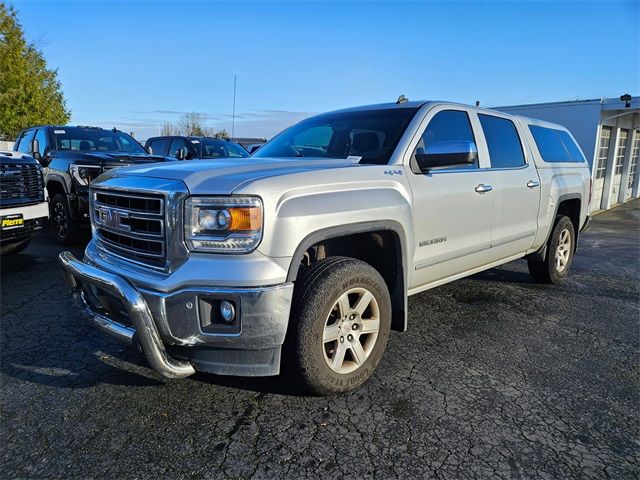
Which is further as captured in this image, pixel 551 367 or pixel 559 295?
pixel 559 295

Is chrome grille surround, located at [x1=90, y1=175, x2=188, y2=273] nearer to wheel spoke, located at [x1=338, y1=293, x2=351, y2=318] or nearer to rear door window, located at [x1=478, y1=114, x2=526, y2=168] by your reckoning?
wheel spoke, located at [x1=338, y1=293, x2=351, y2=318]

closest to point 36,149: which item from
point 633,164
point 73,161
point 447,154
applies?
point 73,161

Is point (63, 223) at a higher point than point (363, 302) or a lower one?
lower

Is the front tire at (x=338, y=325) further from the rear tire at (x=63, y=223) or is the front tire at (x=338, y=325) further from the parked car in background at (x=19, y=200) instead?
the rear tire at (x=63, y=223)

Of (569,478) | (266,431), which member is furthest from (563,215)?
(266,431)

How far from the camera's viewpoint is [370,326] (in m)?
3.06

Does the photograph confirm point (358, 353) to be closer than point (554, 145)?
Yes

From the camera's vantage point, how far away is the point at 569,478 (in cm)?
229

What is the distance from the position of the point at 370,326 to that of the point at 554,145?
3943 millimetres

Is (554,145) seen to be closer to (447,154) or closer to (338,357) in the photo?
(447,154)

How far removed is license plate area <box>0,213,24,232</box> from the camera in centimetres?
569

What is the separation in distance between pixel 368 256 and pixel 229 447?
167 cm

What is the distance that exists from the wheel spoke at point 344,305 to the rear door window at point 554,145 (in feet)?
11.4

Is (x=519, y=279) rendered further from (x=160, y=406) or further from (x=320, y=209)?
(x=160, y=406)
